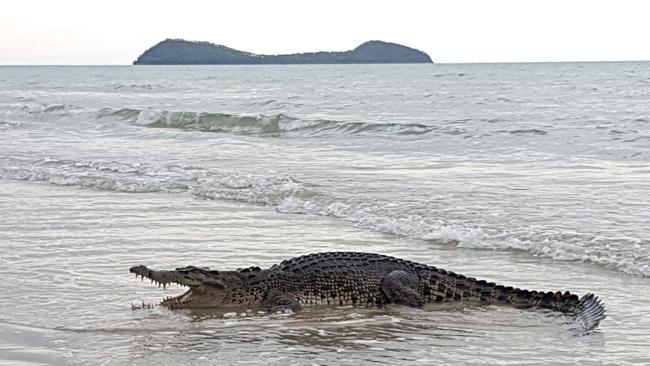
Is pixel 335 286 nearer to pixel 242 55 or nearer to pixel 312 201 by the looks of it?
pixel 312 201

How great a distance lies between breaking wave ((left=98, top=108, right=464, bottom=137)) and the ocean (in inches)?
28.6

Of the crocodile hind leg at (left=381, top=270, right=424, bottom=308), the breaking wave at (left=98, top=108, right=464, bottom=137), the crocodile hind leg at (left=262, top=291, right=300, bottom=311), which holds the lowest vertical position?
the crocodile hind leg at (left=262, top=291, right=300, bottom=311)

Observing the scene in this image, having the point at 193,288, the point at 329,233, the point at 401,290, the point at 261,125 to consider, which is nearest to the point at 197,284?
the point at 193,288

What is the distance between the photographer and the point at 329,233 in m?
9.46

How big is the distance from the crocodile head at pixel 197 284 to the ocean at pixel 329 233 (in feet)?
0.51

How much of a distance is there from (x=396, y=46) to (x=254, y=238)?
163 m

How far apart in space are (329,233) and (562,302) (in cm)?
344

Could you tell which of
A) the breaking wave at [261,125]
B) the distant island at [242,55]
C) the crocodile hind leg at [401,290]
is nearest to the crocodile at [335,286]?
the crocodile hind leg at [401,290]

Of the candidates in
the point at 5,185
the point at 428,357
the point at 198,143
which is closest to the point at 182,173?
the point at 5,185

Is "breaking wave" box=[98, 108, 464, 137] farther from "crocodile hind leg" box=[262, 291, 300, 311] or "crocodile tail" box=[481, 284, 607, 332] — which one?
"crocodile hind leg" box=[262, 291, 300, 311]

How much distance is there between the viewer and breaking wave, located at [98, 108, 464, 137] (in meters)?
21.8

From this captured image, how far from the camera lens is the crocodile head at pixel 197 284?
6.61m

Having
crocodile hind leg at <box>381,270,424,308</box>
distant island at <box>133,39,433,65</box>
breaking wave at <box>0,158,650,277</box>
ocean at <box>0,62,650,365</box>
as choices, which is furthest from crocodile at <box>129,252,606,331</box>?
distant island at <box>133,39,433,65</box>

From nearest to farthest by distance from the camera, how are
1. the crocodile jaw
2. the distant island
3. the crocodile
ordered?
the crocodile jaw → the crocodile → the distant island
